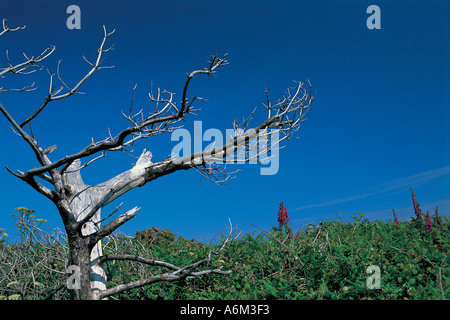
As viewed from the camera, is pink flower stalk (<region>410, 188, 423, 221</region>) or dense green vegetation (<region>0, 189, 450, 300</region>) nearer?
dense green vegetation (<region>0, 189, 450, 300</region>)

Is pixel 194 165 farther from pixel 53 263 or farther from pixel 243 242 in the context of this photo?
pixel 53 263

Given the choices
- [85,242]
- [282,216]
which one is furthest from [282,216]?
A: [85,242]

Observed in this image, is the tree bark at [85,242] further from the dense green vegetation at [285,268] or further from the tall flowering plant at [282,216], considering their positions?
the tall flowering plant at [282,216]

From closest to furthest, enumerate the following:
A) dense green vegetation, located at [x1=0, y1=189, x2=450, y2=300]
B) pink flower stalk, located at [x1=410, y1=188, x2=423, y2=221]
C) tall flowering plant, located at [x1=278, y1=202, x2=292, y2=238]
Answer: dense green vegetation, located at [x1=0, y1=189, x2=450, y2=300]
tall flowering plant, located at [x1=278, y1=202, x2=292, y2=238]
pink flower stalk, located at [x1=410, y1=188, x2=423, y2=221]

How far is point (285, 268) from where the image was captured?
7281mm

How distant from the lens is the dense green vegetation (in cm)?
612

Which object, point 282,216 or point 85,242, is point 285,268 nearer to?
point 282,216

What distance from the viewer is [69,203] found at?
260 inches

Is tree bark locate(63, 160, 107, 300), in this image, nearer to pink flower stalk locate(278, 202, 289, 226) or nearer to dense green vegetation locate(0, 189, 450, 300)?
dense green vegetation locate(0, 189, 450, 300)

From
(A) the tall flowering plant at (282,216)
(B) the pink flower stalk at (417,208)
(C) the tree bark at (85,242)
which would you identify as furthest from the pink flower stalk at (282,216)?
(C) the tree bark at (85,242)

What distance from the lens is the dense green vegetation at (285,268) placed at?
6117 mm

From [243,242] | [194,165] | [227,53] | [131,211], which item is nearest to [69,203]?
[131,211]

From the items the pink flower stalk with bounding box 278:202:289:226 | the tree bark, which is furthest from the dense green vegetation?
the tree bark
